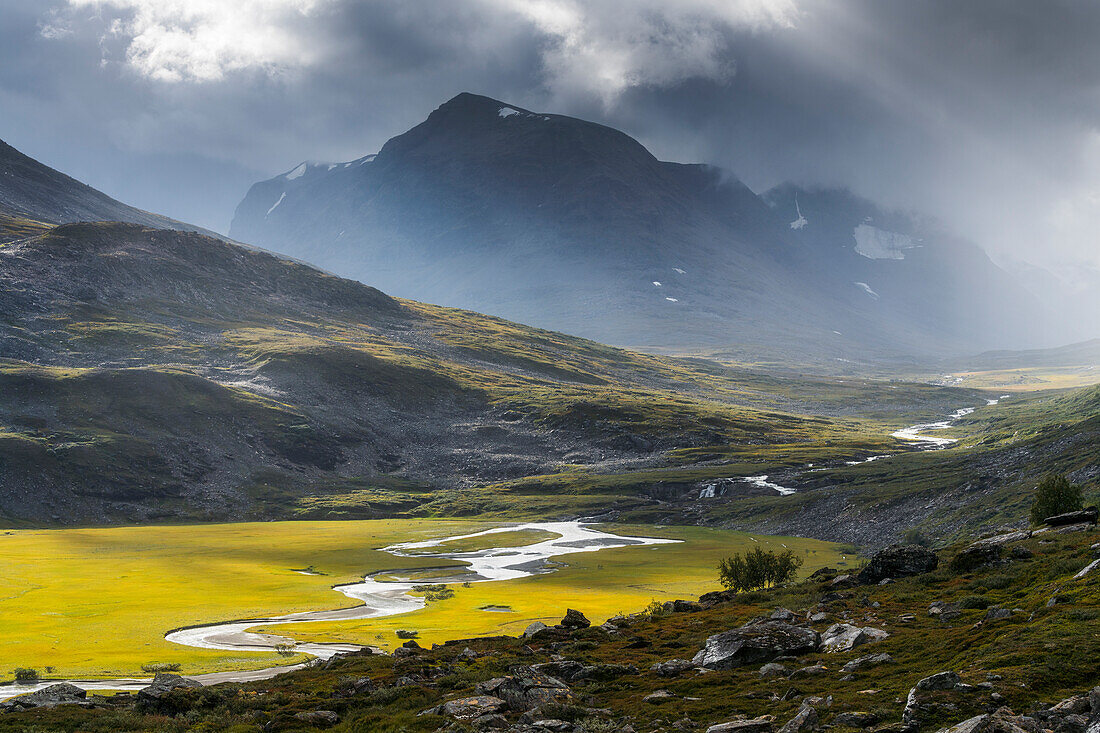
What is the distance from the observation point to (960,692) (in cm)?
2412

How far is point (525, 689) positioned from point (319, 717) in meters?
8.44

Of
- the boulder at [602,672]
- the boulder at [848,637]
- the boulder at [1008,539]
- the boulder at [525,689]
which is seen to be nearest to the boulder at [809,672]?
the boulder at [848,637]

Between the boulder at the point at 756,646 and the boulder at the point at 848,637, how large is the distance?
0.54m

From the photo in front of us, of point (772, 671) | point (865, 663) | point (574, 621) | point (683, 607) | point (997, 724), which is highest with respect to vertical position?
point (997, 724)

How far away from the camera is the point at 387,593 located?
91.4 m

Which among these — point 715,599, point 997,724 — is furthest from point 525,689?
point 715,599

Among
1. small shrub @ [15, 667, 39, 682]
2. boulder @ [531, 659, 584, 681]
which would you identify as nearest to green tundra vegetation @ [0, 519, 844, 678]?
small shrub @ [15, 667, 39, 682]

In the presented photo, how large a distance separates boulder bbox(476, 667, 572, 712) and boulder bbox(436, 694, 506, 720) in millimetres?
564

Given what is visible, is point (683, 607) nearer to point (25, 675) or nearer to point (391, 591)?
point (25, 675)

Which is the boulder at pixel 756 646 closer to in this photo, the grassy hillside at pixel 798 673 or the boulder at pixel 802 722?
the grassy hillside at pixel 798 673

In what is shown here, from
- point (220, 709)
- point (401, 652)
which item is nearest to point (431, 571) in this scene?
point (401, 652)

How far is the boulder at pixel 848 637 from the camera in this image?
111ft

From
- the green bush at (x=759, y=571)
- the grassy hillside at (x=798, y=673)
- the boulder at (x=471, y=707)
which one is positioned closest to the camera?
the grassy hillside at (x=798, y=673)

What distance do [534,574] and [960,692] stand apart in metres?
88.4
